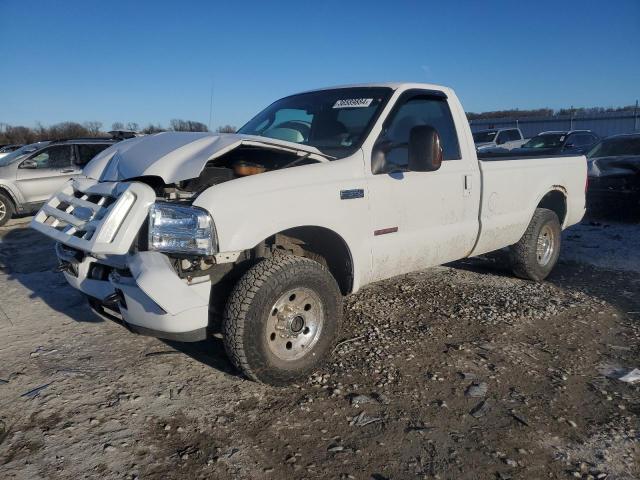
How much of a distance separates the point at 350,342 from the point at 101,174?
7.27 ft

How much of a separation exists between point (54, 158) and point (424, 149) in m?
9.97

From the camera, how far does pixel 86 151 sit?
11570 mm

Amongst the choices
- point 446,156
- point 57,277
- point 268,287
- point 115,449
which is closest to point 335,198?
point 268,287

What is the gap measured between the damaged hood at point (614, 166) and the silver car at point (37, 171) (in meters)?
10.2

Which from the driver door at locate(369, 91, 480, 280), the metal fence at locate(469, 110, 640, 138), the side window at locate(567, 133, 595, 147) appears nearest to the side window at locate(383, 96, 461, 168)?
the driver door at locate(369, 91, 480, 280)

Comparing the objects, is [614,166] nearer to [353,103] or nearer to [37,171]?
[353,103]

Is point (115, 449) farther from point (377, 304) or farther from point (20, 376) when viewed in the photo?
point (377, 304)

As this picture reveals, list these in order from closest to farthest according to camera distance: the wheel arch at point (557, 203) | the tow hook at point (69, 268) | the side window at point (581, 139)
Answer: the tow hook at point (69, 268) → the wheel arch at point (557, 203) → the side window at point (581, 139)

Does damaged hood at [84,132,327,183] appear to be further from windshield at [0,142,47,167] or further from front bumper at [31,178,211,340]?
windshield at [0,142,47,167]

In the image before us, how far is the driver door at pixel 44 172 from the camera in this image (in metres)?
10.7

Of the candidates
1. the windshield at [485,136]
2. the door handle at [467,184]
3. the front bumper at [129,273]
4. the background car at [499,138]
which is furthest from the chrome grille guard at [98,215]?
the windshield at [485,136]

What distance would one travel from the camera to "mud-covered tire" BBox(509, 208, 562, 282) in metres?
5.53

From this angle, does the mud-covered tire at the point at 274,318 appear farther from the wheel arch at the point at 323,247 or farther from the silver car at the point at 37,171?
the silver car at the point at 37,171

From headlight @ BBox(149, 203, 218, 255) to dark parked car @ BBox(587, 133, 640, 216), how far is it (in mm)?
8568
